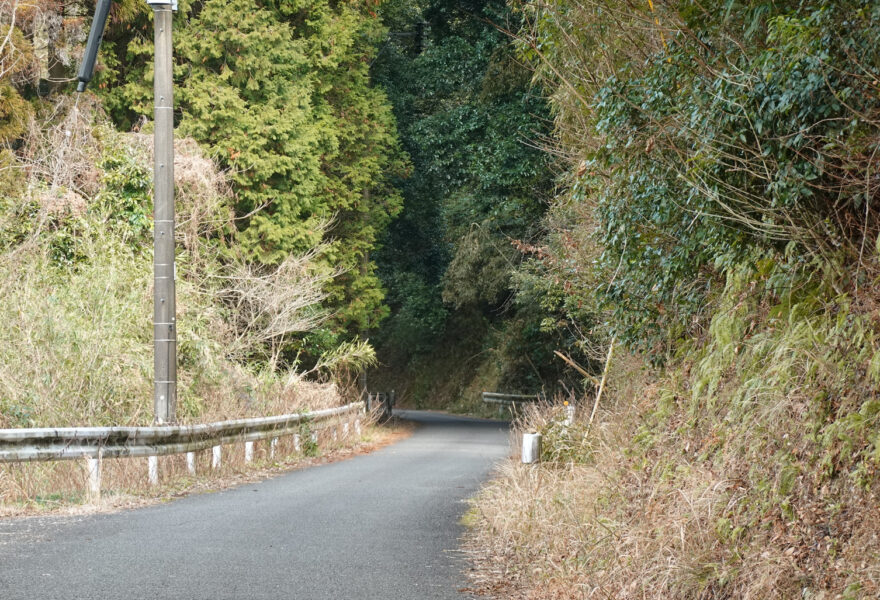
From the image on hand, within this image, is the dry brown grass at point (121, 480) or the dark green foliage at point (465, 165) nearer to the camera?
the dry brown grass at point (121, 480)

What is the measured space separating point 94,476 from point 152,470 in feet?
4.62

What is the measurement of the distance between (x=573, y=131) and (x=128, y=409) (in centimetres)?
773

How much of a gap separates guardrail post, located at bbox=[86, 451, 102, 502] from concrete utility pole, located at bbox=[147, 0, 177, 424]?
2735 millimetres

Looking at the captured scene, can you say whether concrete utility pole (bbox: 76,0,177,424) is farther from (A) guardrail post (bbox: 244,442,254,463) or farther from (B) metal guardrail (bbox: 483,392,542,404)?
(B) metal guardrail (bbox: 483,392,542,404)

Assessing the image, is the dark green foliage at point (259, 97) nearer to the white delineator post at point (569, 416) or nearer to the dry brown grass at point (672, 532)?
the white delineator post at point (569, 416)

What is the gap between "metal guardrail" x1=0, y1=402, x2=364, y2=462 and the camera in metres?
11.2

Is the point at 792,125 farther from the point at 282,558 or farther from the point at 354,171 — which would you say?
the point at 354,171

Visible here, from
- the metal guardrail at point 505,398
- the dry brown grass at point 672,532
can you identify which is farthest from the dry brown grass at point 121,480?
the metal guardrail at point 505,398

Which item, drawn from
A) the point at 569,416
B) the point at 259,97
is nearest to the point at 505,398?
the point at 259,97

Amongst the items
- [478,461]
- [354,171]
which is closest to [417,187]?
[354,171]

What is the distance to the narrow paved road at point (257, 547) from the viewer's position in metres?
7.38

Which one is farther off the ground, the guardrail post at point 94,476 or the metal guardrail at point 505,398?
the guardrail post at point 94,476

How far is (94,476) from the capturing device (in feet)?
39.2

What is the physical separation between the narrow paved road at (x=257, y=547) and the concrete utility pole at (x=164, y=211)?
2313 millimetres
